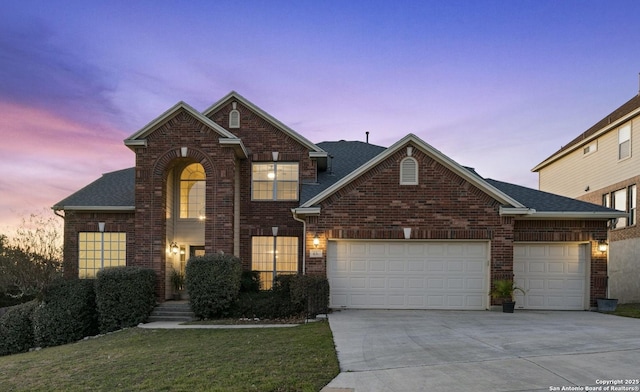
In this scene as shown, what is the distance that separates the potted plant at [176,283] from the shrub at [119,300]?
2219 mm

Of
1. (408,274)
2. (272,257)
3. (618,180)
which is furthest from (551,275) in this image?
(272,257)

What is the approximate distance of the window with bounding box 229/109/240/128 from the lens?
16.4 metres

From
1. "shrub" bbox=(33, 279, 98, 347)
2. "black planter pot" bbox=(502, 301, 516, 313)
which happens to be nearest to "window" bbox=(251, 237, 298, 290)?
"shrub" bbox=(33, 279, 98, 347)

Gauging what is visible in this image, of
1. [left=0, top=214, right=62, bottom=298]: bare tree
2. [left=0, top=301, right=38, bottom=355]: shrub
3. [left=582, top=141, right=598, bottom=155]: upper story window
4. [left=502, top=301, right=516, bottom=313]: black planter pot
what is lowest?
[left=0, top=301, right=38, bottom=355]: shrub

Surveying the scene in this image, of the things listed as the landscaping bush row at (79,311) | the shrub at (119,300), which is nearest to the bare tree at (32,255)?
the landscaping bush row at (79,311)

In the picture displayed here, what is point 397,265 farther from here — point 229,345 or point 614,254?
point 614,254

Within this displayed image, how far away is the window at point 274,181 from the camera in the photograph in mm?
16047

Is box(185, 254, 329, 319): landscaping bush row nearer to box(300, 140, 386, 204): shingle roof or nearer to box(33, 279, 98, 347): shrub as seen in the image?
box(33, 279, 98, 347): shrub

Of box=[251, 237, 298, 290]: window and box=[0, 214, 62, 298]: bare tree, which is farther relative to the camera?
box=[251, 237, 298, 290]: window

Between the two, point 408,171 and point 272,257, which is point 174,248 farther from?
point 408,171

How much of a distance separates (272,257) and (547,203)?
10074 millimetres

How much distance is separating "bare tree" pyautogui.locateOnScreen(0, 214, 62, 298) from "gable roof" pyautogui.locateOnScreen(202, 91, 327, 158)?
7.59m

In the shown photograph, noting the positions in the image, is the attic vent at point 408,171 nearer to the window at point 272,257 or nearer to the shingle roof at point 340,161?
the shingle roof at point 340,161

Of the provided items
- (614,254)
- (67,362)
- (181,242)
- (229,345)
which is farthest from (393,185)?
(614,254)
